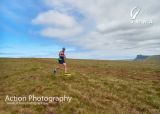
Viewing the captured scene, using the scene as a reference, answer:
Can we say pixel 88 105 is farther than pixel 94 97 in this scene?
No

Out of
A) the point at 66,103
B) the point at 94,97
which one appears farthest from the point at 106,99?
the point at 66,103

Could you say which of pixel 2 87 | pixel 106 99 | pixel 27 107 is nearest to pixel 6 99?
pixel 27 107

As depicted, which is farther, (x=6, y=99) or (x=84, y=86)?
(x=84, y=86)

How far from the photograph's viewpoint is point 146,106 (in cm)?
1549

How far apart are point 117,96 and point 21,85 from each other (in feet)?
32.0

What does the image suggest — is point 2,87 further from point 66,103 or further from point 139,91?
point 139,91

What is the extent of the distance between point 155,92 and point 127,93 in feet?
9.20

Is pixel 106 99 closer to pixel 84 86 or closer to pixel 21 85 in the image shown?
pixel 84 86

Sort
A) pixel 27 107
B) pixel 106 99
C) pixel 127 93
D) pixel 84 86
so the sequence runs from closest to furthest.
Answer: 1. pixel 27 107
2. pixel 106 99
3. pixel 127 93
4. pixel 84 86

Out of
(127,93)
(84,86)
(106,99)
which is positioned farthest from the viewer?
(84,86)

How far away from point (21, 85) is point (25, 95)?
3.51 m

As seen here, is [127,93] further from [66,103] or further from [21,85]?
[21,85]

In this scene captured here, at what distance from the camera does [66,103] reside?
1541 centimetres

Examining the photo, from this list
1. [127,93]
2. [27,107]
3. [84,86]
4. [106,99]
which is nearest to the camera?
[27,107]
